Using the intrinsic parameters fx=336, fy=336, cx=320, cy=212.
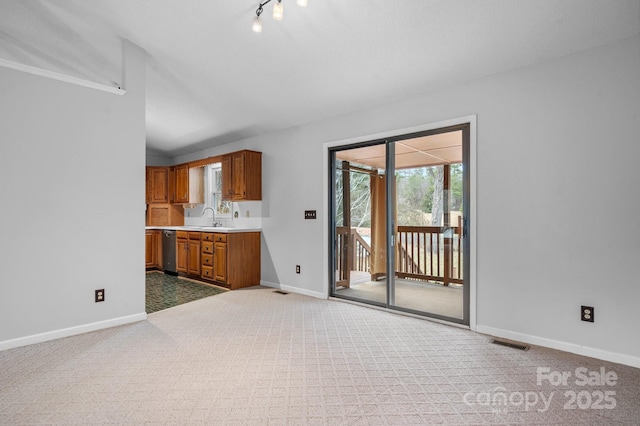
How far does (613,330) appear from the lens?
100 inches

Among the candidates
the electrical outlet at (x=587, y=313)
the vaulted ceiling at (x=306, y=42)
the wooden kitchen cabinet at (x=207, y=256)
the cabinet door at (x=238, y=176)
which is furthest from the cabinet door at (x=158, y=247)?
the electrical outlet at (x=587, y=313)

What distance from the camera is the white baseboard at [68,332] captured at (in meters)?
2.85

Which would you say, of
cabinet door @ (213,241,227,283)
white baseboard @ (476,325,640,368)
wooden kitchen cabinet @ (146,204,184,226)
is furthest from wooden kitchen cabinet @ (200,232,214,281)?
white baseboard @ (476,325,640,368)

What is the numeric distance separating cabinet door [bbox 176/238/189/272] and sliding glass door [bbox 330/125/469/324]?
9.52ft

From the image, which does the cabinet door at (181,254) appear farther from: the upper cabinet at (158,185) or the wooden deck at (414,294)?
the wooden deck at (414,294)

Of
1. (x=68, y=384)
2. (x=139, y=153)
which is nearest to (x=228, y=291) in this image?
(x=139, y=153)

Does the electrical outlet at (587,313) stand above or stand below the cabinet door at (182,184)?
below

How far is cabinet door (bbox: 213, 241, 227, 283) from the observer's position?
5137 millimetres

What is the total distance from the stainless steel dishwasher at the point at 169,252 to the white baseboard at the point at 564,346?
17.2 ft

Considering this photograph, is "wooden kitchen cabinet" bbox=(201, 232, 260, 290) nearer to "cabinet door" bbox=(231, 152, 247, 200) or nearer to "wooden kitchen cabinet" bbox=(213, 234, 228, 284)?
"wooden kitchen cabinet" bbox=(213, 234, 228, 284)

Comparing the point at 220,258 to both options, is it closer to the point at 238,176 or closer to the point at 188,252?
the point at 188,252

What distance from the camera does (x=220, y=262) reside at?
17.1 ft

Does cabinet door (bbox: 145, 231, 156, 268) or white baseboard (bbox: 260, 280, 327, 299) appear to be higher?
cabinet door (bbox: 145, 231, 156, 268)

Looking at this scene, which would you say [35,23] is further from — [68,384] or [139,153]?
[68,384]
